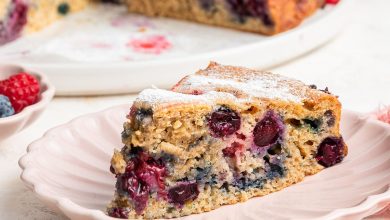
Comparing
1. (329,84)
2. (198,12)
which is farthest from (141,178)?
(198,12)

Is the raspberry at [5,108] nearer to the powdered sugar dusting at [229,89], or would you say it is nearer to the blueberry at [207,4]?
the powdered sugar dusting at [229,89]

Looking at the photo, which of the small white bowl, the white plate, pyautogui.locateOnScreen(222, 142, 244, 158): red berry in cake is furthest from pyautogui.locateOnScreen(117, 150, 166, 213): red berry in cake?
the white plate

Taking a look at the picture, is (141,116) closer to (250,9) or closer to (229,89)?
(229,89)

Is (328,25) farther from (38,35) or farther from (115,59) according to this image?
(38,35)

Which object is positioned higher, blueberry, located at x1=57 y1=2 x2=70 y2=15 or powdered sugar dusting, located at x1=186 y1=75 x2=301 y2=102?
powdered sugar dusting, located at x1=186 y1=75 x2=301 y2=102

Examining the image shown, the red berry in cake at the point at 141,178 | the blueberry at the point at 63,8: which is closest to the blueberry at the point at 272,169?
the red berry in cake at the point at 141,178

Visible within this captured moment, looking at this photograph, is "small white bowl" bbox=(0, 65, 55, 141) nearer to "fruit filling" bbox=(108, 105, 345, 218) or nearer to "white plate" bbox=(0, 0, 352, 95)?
"white plate" bbox=(0, 0, 352, 95)
